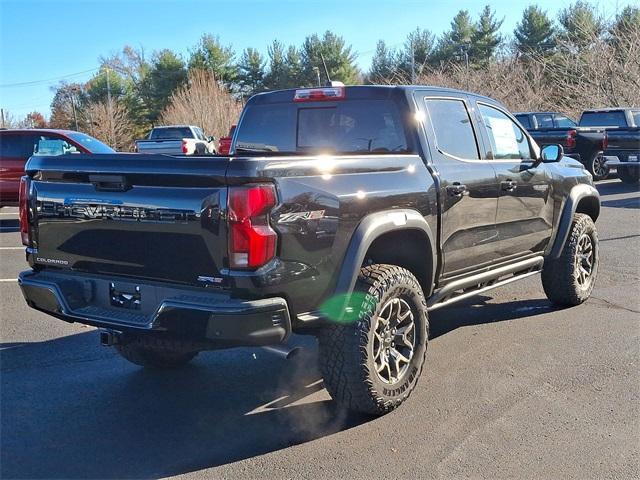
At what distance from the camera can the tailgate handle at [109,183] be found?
11.2ft

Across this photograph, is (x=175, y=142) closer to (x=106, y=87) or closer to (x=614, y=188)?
(x=614, y=188)

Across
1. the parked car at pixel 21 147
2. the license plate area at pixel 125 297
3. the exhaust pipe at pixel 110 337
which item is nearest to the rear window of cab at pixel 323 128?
the license plate area at pixel 125 297

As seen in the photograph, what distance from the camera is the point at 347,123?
15.4ft

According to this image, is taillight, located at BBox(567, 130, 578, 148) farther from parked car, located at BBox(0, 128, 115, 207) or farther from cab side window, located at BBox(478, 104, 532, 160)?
cab side window, located at BBox(478, 104, 532, 160)

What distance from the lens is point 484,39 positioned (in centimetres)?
4759

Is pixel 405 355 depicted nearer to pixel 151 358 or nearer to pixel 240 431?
pixel 240 431

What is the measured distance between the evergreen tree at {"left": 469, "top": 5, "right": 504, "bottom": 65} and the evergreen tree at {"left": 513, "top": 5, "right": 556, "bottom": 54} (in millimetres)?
2083

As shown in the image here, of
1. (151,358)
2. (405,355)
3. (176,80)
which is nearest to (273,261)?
(405,355)

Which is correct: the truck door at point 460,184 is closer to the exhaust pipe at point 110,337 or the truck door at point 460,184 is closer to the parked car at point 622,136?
the exhaust pipe at point 110,337

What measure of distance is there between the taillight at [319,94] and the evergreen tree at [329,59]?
137 feet

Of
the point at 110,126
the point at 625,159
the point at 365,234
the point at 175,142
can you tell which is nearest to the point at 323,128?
the point at 365,234

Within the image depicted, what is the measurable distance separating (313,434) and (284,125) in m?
2.44

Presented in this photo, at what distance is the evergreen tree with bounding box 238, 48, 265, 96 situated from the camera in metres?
50.8

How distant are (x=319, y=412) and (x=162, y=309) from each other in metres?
1.23
